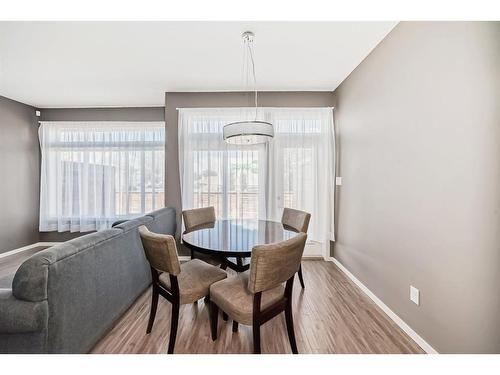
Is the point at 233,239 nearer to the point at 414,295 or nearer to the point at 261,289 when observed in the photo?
the point at 261,289

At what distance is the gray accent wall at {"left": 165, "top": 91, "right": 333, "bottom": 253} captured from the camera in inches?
130

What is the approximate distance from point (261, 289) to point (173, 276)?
600mm

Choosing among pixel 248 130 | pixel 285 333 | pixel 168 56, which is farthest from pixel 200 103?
pixel 285 333

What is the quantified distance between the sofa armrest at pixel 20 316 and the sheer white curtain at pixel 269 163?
217cm

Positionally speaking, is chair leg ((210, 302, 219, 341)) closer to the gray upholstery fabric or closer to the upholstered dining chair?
the upholstered dining chair

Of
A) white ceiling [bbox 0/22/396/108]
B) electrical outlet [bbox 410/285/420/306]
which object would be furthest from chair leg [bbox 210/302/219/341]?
white ceiling [bbox 0/22/396/108]

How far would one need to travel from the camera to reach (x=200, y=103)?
3324mm

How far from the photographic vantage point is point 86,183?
3.80 metres

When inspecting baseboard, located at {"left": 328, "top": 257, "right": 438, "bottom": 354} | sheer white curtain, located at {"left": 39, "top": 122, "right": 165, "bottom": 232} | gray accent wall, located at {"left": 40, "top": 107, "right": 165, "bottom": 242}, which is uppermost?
gray accent wall, located at {"left": 40, "top": 107, "right": 165, "bottom": 242}

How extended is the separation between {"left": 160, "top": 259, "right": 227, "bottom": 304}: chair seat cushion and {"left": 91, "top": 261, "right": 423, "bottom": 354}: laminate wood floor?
379mm
